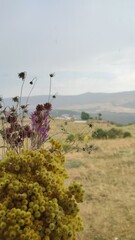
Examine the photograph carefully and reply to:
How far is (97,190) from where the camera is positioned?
43.3 feet

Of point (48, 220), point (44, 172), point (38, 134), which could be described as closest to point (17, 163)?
point (44, 172)

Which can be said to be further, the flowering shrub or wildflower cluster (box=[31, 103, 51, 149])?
wildflower cluster (box=[31, 103, 51, 149])

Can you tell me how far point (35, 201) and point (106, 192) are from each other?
873 cm

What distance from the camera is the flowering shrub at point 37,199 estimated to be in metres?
4.32

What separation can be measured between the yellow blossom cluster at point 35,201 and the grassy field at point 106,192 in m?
2.18

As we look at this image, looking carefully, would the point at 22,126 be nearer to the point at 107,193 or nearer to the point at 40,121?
the point at 40,121

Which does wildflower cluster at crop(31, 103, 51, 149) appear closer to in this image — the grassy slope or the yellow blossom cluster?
the yellow blossom cluster

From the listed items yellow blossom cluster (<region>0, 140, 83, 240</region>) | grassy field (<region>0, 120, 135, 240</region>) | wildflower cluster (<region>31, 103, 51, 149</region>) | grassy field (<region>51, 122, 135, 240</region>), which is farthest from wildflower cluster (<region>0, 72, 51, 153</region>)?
grassy field (<region>51, 122, 135, 240</region>)

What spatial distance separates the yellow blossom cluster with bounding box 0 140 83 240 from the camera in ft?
14.2

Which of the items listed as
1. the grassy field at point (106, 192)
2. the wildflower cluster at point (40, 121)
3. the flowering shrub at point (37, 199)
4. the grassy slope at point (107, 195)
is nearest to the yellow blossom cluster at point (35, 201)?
the flowering shrub at point (37, 199)

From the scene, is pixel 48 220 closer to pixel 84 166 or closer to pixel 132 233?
pixel 132 233

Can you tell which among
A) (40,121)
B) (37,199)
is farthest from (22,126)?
(37,199)

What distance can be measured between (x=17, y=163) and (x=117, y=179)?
10.6 m

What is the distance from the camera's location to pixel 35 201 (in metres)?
4.50
